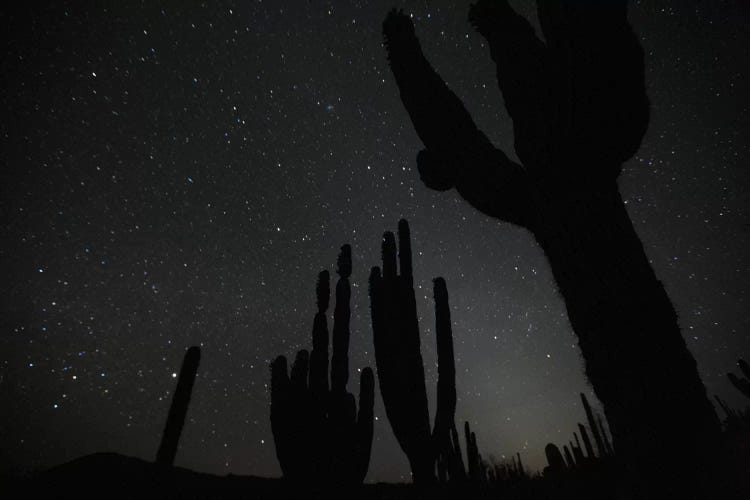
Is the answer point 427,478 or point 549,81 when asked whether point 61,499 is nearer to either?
point 427,478

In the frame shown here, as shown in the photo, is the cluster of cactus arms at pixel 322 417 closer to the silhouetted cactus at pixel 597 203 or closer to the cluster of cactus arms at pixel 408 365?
the cluster of cactus arms at pixel 408 365

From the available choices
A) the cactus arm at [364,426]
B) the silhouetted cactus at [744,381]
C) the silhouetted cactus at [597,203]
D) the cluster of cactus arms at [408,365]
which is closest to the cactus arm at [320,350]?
the cactus arm at [364,426]

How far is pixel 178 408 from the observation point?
6.02 meters

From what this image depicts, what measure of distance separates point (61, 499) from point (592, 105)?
10.1 m

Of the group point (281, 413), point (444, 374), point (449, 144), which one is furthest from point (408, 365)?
point (449, 144)

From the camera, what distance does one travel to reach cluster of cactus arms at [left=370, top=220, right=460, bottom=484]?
20.4ft

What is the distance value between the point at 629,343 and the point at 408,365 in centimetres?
471

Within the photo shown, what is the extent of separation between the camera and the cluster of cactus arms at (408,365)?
6211mm

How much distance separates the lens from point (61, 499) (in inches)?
266

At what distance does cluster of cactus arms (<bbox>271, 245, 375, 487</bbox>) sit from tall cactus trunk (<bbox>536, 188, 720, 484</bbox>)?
5455mm

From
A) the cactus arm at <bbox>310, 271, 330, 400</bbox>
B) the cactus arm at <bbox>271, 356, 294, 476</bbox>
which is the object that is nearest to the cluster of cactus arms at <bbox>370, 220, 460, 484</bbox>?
the cactus arm at <bbox>310, 271, 330, 400</bbox>

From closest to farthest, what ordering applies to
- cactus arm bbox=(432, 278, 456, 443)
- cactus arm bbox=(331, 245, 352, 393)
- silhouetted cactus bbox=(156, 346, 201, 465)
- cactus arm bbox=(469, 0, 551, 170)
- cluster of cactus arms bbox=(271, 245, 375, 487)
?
cactus arm bbox=(469, 0, 551, 170) < silhouetted cactus bbox=(156, 346, 201, 465) < cactus arm bbox=(432, 278, 456, 443) < cluster of cactus arms bbox=(271, 245, 375, 487) < cactus arm bbox=(331, 245, 352, 393)

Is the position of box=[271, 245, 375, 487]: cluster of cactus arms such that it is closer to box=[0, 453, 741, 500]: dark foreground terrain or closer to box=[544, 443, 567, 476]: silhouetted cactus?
box=[0, 453, 741, 500]: dark foreground terrain

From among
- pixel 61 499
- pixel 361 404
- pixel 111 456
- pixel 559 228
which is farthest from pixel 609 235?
pixel 111 456
